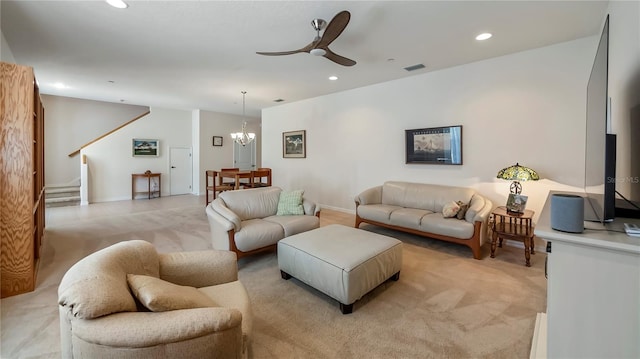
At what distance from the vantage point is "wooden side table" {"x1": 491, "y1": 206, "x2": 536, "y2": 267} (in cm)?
315

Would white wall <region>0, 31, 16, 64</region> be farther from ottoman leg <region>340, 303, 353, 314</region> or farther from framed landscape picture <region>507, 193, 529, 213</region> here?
framed landscape picture <region>507, 193, 529, 213</region>

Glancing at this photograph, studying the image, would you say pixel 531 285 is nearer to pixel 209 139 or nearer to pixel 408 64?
pixel 408 64

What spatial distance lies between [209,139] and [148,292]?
27.1 feet

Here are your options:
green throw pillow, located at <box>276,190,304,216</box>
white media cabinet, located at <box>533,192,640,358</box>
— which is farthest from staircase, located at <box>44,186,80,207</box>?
white media cabinet, located at <box>533,192,640,358</box>

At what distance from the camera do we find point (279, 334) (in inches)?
77.6

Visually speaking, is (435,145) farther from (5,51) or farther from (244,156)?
(244,156)

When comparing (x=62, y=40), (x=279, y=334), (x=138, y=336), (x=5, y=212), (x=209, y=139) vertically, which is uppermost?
(x=62, y=40)

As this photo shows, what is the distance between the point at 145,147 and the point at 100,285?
8.23 m

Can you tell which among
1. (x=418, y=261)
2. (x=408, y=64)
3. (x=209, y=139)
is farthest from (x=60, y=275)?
(x=209, y=139)

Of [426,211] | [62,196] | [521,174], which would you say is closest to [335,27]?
[521,174]

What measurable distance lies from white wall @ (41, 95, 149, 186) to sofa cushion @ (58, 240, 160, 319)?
8.29 metres

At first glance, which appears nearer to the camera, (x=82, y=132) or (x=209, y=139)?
(x=82, y=132)

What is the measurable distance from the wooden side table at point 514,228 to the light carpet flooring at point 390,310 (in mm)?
195

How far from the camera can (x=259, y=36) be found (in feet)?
10.4
